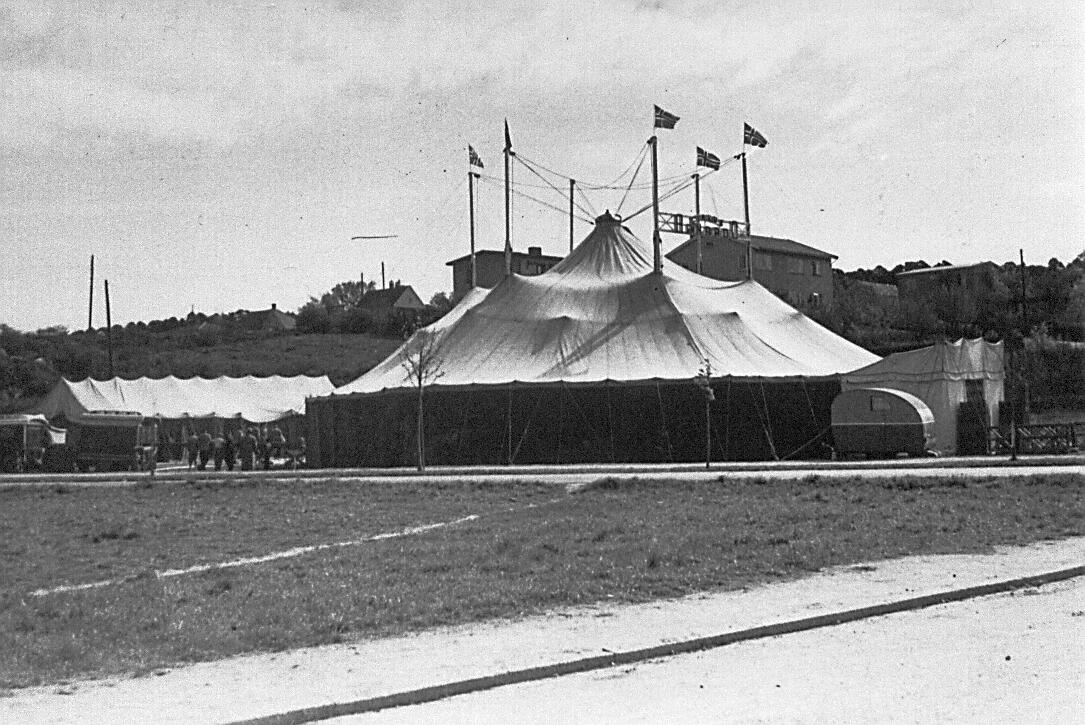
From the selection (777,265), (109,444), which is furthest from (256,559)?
(777,265)

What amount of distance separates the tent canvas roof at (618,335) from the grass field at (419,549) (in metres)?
A: 13.4

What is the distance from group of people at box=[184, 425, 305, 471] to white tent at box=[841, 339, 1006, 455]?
2003 centimetres

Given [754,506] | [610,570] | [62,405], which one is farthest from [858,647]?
[62,405]

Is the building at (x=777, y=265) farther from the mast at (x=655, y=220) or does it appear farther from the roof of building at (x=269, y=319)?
the roof of building at (x=269, y=319)

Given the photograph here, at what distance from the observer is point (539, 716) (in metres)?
8.52

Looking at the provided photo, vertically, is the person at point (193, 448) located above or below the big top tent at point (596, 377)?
below

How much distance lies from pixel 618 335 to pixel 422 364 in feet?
23.1

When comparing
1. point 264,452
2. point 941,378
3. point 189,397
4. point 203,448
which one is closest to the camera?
point 941,378

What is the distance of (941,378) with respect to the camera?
39031mm

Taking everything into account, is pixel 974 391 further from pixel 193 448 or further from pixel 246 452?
pixel 193 448

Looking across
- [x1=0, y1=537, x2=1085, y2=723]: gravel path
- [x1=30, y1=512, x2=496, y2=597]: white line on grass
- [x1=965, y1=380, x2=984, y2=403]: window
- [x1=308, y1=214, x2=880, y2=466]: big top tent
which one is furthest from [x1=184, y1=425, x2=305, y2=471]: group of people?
[x1=0, y1=537, x2=1085, y2=723]: gravel path

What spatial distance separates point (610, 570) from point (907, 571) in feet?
11.1

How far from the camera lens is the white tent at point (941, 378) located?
128 ft

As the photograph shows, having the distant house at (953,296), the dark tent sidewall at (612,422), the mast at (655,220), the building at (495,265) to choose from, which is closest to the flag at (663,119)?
the mast at (655,220)
